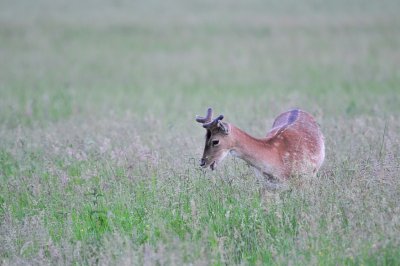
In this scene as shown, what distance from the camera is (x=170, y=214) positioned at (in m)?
7.35

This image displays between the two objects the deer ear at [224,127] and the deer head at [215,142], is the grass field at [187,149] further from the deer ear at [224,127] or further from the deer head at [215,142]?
the deer ear at [224,127]

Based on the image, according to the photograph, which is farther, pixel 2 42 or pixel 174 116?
pixel 2 42

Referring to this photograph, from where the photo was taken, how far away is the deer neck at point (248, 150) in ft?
26.0

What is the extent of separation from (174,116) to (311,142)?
7.08 metres

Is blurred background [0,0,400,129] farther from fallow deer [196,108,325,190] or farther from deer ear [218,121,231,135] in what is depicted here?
deer ear [218,121,231,135]

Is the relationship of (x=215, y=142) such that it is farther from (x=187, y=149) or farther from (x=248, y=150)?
(x=187, y=149)

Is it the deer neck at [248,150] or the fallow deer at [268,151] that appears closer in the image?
the fallow deer at [268,151]

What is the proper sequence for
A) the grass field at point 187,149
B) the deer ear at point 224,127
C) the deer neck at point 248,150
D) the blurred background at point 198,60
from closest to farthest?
the grass field at point 187,149 < the deer ear at point 224,127 < the deer neck at point 248,150 < the blurred background at point 198,60

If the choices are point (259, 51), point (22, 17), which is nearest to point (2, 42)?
point (22, 17)

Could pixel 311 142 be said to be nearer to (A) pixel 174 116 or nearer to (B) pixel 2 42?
(A) pixel 174 116

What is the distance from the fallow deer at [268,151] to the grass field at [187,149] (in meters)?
0.18

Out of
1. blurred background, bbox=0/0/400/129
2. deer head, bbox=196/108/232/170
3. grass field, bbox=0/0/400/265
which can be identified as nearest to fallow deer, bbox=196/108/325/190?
deer head, bbox=196/108/232/170

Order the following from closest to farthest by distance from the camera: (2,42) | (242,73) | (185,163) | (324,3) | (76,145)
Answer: (185,163) < (76,145) < (242,73) < (2,42) < (324,3)

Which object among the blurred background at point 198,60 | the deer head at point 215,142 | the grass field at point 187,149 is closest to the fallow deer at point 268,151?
the deer head at point 215,142
